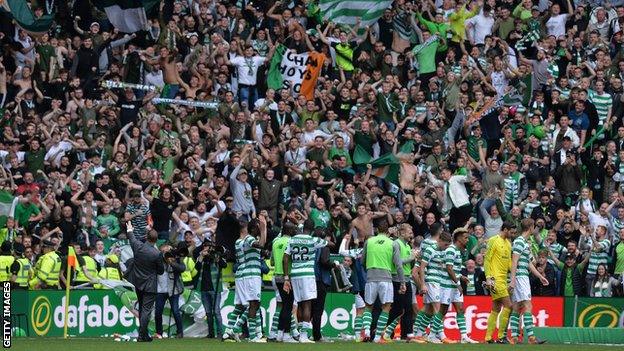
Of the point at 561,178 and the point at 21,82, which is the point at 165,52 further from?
the point at 561,178

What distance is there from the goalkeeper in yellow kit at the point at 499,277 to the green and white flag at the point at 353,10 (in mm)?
10225

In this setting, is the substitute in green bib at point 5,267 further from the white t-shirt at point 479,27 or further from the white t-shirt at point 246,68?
the white t-shirt at point 479,27

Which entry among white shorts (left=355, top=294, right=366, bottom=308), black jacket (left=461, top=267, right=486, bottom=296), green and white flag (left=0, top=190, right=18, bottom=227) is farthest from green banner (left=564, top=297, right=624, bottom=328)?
green and white flag (left=0, top=190, right=18, bottom=227)

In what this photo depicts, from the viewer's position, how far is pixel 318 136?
35.4m

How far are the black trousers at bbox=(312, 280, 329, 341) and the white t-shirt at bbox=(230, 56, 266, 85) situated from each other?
9354 mm

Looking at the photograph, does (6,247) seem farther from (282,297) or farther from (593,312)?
(593,312)

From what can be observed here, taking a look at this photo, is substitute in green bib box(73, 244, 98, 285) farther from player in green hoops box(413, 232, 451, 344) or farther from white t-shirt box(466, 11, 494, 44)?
white t-shirt box(466, 11, 494, 44)

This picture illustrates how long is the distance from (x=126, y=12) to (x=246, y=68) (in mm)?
2834

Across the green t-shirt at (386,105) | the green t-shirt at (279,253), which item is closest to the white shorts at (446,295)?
the green t-shirt at (279,253)

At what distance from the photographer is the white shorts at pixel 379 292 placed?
28.5 m

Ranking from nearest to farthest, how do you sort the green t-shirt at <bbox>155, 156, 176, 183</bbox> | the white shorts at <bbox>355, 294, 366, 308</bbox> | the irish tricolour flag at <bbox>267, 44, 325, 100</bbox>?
the white shorts at <bbox>355, 294, 366, 308</bbox>
the green t-shirt at <bbox>155, 156, 176, 183</bbox>
the irish tricolour flag at <bbox>267, 44, 325, 100</bbox>

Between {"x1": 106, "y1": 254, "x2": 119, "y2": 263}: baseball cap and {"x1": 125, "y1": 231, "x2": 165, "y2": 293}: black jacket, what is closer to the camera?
{"x1": 125, "y1": 231, "x2": 165, "y2": 293}: black jacket

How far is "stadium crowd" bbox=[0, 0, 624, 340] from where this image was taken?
3272 cm

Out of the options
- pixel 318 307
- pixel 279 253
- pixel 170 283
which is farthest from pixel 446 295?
pixel 170 283
